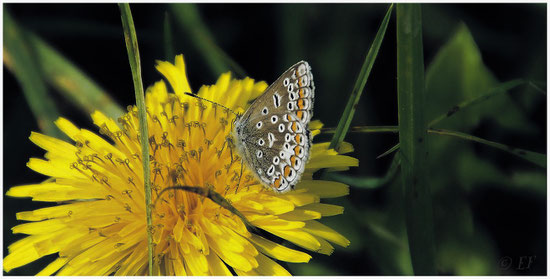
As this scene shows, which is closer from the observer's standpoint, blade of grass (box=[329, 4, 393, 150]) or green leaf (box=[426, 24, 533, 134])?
blade of grass (box=[329, 4, 393, 150])

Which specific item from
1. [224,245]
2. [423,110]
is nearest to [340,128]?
[423,110]

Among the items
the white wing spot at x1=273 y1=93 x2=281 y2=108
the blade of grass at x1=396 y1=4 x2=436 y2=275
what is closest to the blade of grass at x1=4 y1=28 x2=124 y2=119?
the white wing spot at x1=273 y1=93 x2=281 y2=108

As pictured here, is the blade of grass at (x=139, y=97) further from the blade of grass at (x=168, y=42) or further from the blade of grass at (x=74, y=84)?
the blade of grass at (x=74, y=84)

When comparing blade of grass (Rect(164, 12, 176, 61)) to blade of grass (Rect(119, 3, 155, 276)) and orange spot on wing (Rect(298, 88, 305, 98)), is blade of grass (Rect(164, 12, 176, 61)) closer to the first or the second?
blade of grass (Rect(119, 3, 155, 276))

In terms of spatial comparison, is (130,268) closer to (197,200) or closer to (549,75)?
(197,200)

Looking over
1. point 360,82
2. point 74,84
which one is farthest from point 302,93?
point 74,84
